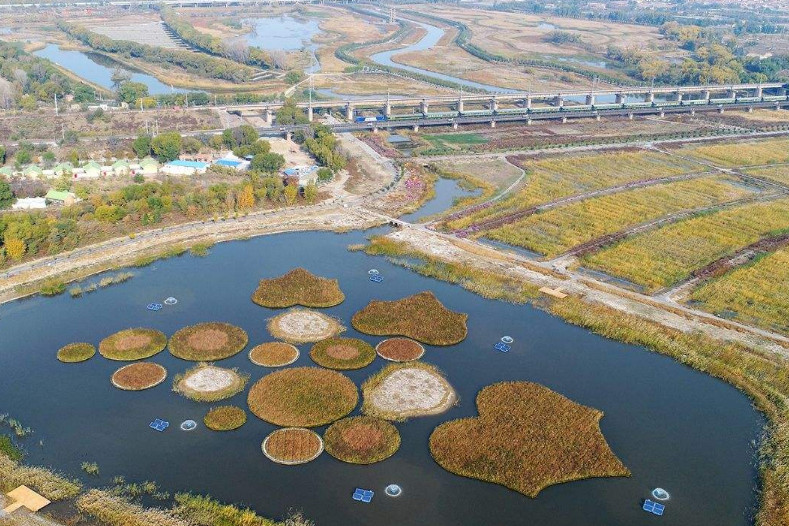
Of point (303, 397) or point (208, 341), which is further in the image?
point (208, 341)

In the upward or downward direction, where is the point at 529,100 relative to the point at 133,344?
upward

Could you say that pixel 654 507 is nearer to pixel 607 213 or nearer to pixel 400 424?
pixel 400 424

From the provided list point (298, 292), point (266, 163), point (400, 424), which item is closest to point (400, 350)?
point (400, 424)

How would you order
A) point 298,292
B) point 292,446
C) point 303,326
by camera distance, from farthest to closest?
point 298,292 → point 303,326 → point 292,446

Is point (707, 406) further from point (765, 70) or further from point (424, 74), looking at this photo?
point (765, 70)

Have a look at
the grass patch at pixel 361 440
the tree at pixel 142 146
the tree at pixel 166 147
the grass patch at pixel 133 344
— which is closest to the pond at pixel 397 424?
the grass patch at pixel 361 440

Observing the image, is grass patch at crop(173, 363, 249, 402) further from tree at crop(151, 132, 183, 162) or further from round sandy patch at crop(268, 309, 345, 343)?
tree at crop(151, 132, 183, 162)

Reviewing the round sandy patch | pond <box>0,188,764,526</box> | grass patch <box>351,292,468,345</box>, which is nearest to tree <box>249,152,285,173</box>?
pond <box>0,188,764,526</box>

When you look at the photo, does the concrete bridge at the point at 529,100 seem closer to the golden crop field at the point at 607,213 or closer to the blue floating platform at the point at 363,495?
the golden crop field at the point at 607,213
